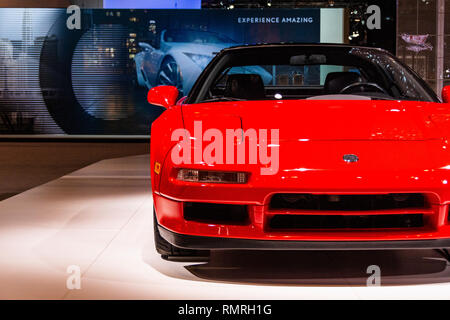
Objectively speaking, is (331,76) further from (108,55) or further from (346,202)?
(108,55)

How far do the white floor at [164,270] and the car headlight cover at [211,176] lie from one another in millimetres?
525

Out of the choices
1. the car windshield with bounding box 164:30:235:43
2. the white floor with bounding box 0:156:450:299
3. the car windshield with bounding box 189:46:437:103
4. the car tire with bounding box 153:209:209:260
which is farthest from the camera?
the car windshield with bounding box 164:30:235:43

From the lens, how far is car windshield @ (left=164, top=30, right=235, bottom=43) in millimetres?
16547

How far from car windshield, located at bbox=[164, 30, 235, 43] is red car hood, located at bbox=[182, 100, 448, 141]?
1321 cm

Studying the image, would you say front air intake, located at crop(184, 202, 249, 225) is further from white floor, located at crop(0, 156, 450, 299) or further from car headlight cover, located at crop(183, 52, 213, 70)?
car headlight cover, located at crop(183, 52, 213, 70)

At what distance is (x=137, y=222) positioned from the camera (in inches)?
199

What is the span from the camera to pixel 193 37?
16.6 meters

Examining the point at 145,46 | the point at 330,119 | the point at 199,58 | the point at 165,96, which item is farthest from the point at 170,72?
the point at 330,119

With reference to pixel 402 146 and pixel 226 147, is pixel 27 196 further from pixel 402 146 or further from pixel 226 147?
pixel 402 146

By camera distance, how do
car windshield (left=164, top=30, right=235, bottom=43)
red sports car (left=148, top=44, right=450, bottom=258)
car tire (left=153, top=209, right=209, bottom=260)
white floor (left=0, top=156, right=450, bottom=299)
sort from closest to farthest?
1. red sports car (left=148, top=44, right=450, bottom=258)
2. white floor (left=0, top=156, right=450, bottom=299)
3. car tire (left=153, top=209, right=209, bottom=260)
4. car windshield (left=164, top=30, right=235, bottom=43)

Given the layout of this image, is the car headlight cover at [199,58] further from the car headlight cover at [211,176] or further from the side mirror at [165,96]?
the car headlight cover at [211,176]

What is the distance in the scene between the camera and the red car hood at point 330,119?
10.3ft

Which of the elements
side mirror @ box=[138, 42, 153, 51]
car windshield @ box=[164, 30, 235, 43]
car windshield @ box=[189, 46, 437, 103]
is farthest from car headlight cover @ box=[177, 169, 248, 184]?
side mirror @ box=[138, 42, 153, 51]
